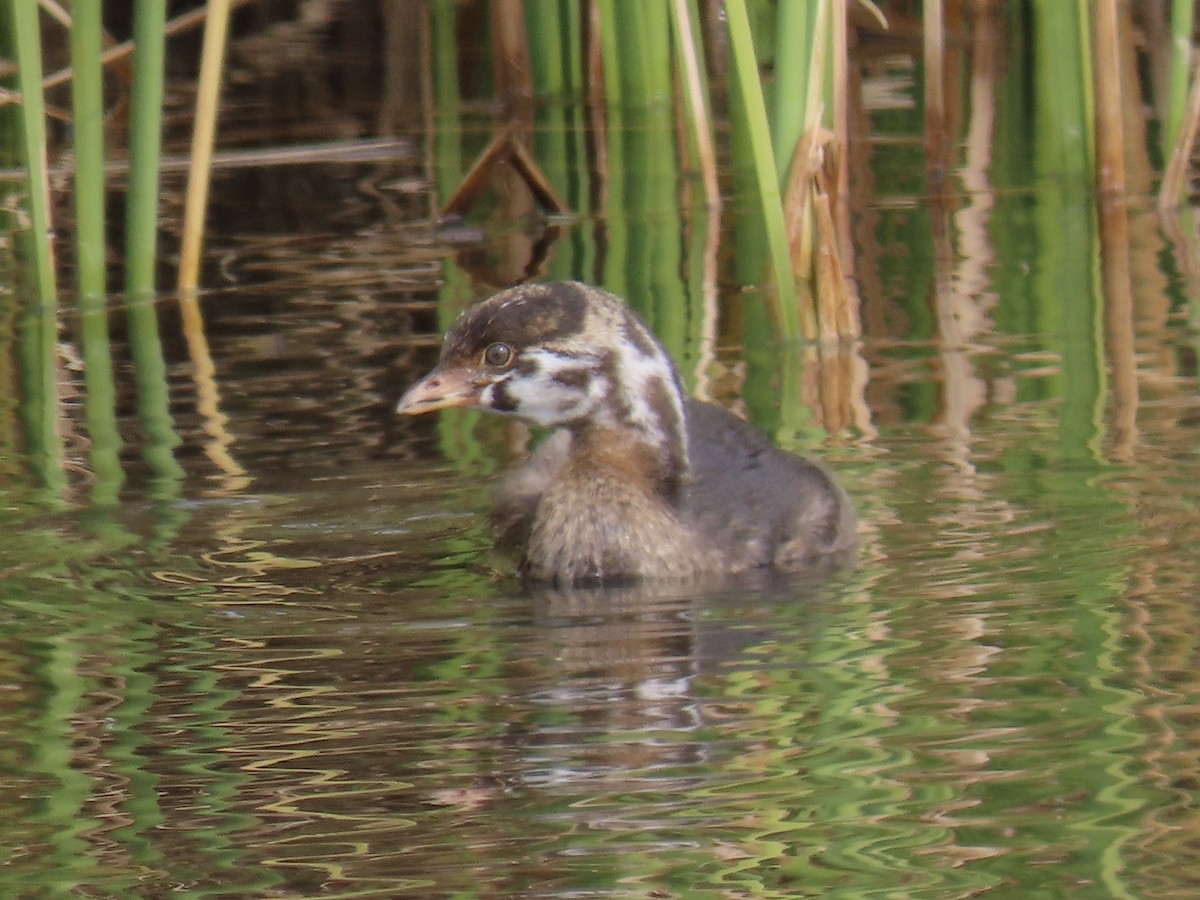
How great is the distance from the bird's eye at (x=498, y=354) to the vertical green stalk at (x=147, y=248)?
3.05 ft

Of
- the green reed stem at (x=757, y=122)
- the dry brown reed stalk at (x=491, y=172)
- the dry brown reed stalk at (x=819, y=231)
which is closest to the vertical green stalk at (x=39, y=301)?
the green reed stem at (x=757, y=122)

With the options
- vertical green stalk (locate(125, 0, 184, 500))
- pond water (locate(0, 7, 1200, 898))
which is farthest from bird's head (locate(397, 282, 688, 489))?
vertical green stalk (locate(125, 0, 184, 500))

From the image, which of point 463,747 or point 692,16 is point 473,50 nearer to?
point 692,16

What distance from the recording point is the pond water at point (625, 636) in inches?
149

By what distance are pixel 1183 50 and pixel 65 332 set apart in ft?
12.5

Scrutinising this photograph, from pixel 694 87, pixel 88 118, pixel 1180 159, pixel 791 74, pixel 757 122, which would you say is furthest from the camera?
pixel 1180 159

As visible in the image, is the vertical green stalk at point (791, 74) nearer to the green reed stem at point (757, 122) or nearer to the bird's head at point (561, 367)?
the green reed stem at point (757, 122)

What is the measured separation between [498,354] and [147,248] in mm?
2389

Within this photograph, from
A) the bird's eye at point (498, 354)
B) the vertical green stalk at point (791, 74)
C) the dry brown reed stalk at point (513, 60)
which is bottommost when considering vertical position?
the bird's eye at point (498, 354)

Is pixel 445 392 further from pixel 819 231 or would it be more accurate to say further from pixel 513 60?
pixel 513 60

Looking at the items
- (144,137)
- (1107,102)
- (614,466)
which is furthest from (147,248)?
(1107,102)

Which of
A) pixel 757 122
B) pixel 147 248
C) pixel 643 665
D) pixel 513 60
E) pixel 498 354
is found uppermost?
pixel 513 60

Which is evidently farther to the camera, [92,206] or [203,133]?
[203,133]

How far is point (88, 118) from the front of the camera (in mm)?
7453
